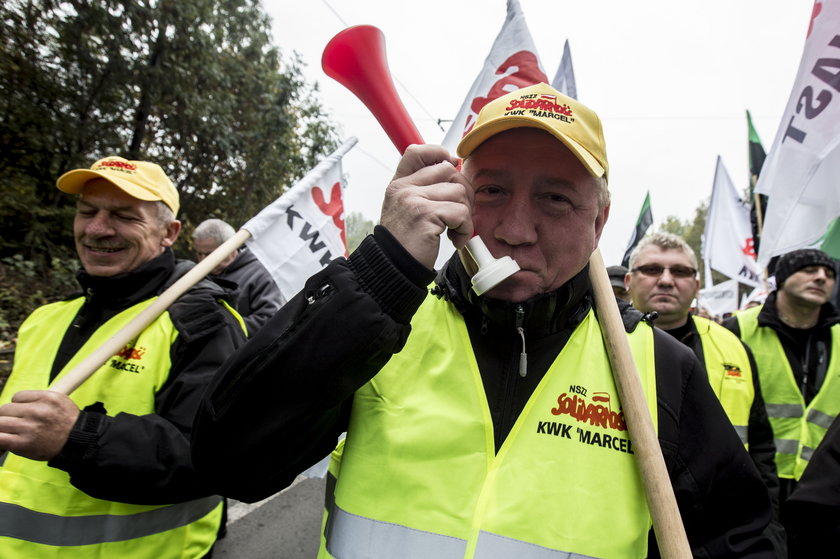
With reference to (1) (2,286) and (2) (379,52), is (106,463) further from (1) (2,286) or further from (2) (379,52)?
(1) (2,286)

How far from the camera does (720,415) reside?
1310 millimetres

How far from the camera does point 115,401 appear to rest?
68.3 inches

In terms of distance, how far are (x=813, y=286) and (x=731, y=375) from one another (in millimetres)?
943

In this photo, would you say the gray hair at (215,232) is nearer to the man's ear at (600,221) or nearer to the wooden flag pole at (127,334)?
the wooden flag pole at (127,334)

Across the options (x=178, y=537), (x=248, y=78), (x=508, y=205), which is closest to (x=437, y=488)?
(x=508, y=205)

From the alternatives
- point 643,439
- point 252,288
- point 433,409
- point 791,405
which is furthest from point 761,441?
point 252,288

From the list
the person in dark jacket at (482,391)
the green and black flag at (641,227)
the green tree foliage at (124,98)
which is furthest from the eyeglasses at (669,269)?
the green tree foliage at (124,98)

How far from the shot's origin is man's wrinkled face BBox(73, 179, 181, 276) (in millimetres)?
2012

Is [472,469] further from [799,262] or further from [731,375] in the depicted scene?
[799,262]

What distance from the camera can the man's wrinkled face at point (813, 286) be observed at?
3.09 metres

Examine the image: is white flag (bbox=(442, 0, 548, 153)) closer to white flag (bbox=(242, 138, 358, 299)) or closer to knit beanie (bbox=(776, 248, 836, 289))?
white flag (bbox=(242, 138, 358, 299))

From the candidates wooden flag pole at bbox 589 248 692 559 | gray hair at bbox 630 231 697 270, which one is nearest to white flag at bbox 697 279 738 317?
gray hair at bbox 630 231 697 270

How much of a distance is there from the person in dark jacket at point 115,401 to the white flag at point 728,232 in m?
7.00

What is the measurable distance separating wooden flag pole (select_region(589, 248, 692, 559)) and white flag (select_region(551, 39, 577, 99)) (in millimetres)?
2652
